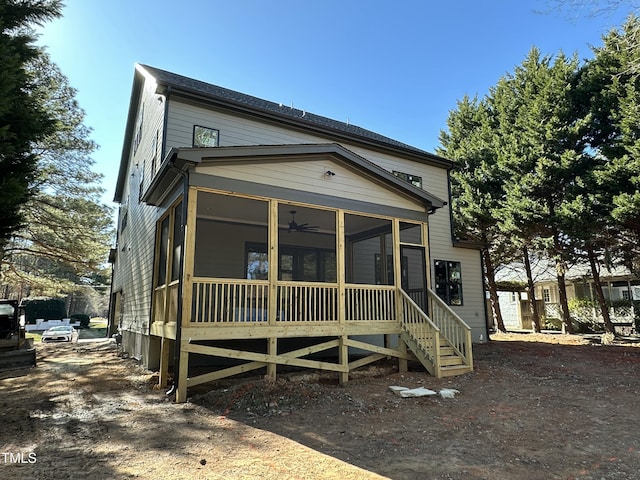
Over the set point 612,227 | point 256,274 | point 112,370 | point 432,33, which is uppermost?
point 432,33

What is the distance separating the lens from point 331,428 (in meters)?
5.42

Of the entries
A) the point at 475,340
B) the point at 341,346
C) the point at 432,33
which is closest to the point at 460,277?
the point at 475,340

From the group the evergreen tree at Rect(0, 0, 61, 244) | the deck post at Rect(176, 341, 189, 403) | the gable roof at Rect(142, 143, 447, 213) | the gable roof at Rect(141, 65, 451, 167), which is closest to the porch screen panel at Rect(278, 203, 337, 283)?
the gable roof at Rect(142, 143, 447, 213)

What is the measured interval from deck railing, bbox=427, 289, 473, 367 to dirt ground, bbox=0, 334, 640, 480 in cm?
55

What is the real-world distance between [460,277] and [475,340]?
7.66 ft

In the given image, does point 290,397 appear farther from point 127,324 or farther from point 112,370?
point 127,324

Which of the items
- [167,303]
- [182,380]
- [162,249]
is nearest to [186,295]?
[167,303]

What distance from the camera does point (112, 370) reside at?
10414 mm

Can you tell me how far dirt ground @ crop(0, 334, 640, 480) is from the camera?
4.00 metres

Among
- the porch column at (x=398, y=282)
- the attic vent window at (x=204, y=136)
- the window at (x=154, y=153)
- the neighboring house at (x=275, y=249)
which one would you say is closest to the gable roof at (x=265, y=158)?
the neighboring house at (x=275, y=249)

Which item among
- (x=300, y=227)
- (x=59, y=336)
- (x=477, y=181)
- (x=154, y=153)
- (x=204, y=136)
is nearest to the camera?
(x=204, y=136)

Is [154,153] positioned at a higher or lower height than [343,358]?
higher

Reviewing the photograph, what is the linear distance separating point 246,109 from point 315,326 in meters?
6.41

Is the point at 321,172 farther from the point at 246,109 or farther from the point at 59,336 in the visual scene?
the point at 59,336
